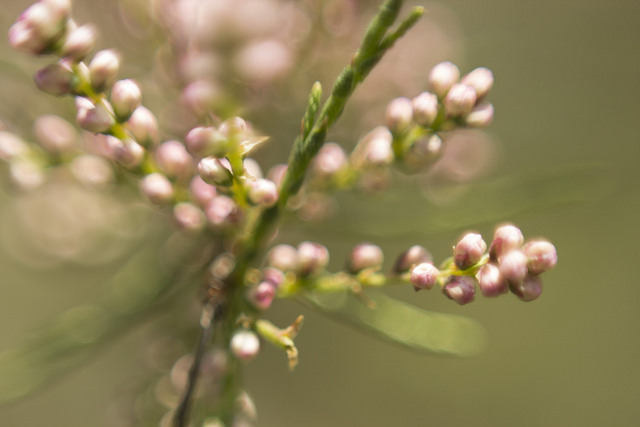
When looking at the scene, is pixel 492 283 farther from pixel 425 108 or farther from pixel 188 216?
pixel 188 216

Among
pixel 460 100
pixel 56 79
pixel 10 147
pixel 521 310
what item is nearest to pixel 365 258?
pixel 460 100

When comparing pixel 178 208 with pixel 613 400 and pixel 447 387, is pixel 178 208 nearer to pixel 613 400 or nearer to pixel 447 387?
pixel 447 387

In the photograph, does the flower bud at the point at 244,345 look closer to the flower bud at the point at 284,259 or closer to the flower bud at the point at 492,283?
the flower bud at the point at 284,259

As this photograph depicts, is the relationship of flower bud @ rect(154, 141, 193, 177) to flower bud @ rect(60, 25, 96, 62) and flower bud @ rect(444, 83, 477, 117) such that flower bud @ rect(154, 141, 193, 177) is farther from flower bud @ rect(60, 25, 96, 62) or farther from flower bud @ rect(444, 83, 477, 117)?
flower bud @ rect(444, 83, 477, 117)

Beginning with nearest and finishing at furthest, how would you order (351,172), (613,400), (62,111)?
(351,172) → (62,111) → (613,400)

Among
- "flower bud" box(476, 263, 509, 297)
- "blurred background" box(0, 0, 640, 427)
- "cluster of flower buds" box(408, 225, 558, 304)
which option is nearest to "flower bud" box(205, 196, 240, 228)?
"cluster of flower buds" box(408, 225, 558, 304)

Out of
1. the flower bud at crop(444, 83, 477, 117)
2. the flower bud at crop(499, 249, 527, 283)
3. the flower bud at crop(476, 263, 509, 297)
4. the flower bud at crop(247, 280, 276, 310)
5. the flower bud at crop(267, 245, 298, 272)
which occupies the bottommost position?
the flower bud at crop(247, 280, 276, 310)

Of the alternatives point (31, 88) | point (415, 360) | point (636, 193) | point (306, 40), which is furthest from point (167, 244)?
point (636, 193)
